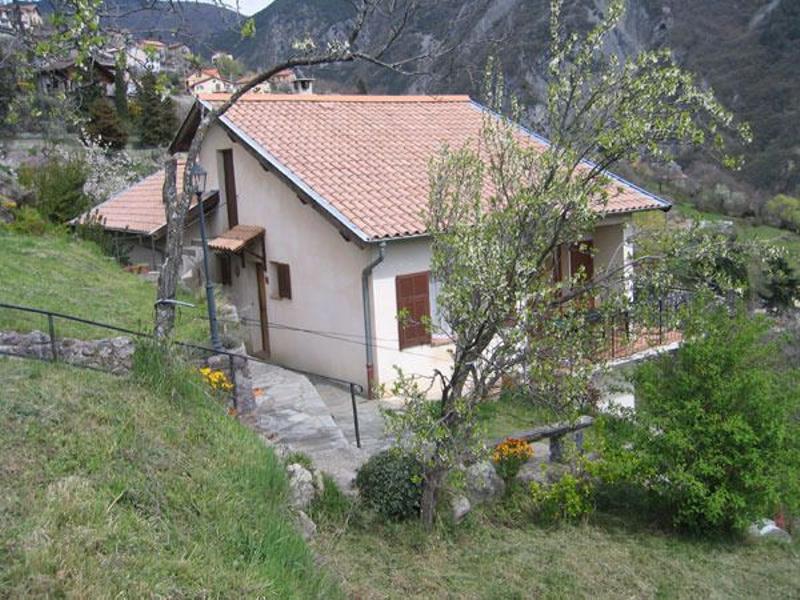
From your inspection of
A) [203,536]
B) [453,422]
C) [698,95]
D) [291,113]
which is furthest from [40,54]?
[291,113]

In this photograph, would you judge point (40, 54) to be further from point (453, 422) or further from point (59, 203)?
point (59, 203)

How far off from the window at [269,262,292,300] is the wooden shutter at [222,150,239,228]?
65.6 inches

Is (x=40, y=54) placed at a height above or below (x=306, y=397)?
above

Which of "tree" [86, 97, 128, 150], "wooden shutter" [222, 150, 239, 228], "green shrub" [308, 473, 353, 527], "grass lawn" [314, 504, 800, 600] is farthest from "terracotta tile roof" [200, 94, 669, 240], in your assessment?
"tree" [86, 97, 128, 150]

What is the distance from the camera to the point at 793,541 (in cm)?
859

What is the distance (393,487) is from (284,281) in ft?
27.2

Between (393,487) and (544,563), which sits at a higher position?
(393,487)

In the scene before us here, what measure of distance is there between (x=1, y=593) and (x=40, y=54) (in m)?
3.68

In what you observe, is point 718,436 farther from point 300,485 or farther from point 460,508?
point 300,485

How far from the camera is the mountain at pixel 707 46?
38.6 m

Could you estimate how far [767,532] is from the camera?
862 cm

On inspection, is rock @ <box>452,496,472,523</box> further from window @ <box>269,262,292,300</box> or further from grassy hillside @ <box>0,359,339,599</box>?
window @ <box>269,262,292,300</box>

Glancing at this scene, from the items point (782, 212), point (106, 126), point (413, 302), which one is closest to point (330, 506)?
point (413, 302)

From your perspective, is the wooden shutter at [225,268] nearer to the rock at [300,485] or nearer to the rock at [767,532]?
the rock at [300,485]
